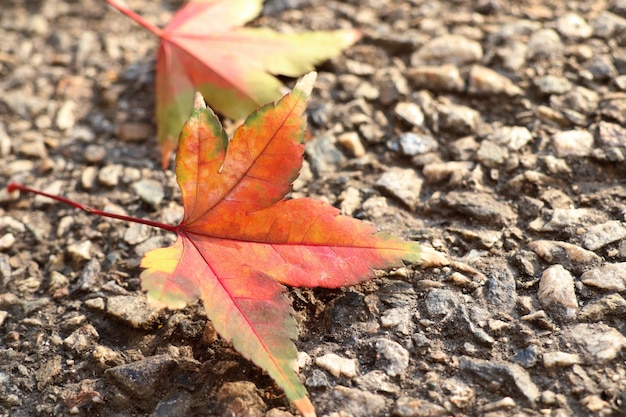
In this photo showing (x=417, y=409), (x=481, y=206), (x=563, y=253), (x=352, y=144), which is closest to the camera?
(x=417, y=409)

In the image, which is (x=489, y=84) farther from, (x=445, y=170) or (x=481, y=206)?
(x=481, y=206)

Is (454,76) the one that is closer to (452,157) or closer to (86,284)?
(452,157)

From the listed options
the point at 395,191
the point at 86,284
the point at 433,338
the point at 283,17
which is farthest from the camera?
the point at 283,17

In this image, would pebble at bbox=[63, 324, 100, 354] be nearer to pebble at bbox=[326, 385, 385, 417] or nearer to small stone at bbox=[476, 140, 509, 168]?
pebble at bbox=[326, 385, 385, 417]

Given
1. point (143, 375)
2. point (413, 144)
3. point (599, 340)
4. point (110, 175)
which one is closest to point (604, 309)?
point (599, 340)

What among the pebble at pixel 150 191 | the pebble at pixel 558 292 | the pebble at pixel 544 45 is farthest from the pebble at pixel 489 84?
the pebble at pixel 150 191

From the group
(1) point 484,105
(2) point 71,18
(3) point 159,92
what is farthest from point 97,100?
(1) point 484,105
